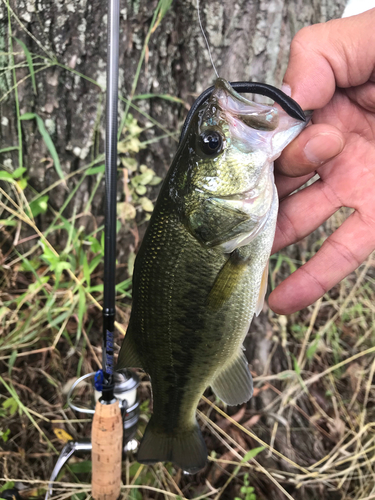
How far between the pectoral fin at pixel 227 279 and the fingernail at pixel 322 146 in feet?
1.24

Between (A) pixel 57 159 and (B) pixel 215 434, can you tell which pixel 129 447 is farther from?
(A) pixel 57 159

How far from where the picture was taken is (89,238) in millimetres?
2162

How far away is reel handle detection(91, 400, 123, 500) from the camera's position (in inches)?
60.7

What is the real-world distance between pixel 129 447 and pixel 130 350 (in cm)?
96

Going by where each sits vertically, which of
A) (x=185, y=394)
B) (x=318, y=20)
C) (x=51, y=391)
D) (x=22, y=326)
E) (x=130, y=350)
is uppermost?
(x=318, y=20)

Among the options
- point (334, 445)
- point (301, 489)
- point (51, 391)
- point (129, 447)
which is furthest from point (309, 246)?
point (51, 391)

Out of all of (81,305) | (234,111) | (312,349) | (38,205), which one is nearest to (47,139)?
(38,205)

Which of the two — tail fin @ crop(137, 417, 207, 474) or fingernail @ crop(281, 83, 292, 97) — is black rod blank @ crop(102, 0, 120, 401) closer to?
tail fin @ crop(137, 417, 207, 474)

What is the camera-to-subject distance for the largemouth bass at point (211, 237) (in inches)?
43.4

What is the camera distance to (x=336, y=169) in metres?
1.49

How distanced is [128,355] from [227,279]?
464 millimetres

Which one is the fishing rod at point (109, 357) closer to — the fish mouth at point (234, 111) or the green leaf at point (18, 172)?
the fish mouth at point (234, 111)

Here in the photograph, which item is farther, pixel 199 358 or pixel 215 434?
pixel 215 434

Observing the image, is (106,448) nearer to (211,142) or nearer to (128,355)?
(128,355)
